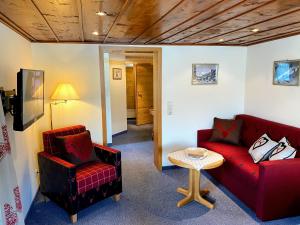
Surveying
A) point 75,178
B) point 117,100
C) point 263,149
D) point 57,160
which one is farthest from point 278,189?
point 117,100

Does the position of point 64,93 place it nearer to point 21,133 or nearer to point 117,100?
point 21,133

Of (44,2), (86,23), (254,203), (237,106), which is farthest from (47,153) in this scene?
(237,106)

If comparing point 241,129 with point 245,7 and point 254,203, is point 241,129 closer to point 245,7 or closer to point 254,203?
point 254,203

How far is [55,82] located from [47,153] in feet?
3.48

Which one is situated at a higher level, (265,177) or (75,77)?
(75,77)

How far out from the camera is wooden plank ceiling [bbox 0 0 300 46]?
1.63 meters

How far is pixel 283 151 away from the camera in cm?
265

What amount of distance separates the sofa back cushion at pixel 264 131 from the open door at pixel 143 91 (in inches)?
150

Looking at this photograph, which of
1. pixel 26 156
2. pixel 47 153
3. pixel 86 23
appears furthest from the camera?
pixel 47 153

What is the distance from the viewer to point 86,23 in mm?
2189

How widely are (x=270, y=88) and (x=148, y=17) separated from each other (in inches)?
93.8

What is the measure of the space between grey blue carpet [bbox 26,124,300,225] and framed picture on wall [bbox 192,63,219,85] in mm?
1547

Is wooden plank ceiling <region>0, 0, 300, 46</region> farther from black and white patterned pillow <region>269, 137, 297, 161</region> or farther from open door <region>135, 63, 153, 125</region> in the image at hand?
open door <region>135, 63, 153, 125</region>

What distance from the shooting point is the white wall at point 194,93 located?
147 inches
